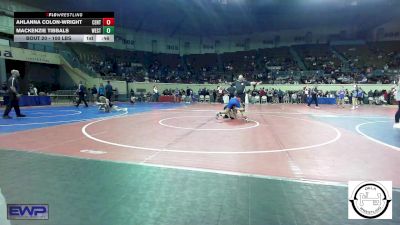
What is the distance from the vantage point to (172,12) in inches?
1684

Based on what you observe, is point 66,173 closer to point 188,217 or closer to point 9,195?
point 9,195

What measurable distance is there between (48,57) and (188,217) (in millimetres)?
34550

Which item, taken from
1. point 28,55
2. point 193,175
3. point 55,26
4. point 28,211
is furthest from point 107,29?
point 28,55

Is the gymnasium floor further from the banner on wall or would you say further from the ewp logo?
the banner on wall

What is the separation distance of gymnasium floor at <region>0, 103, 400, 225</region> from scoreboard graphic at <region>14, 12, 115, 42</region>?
15.2 feet

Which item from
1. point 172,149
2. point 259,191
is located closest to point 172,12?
point 172,149

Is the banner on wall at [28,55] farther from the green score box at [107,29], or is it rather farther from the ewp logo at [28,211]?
the ewp logo at [28,211]

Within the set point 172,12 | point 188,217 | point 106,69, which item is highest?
point 172,12

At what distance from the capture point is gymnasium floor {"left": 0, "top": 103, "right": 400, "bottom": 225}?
3.59m

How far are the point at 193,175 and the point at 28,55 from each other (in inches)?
1246

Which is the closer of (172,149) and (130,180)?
(130,180)

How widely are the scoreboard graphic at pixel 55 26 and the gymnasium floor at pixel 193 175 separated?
464 centimetres

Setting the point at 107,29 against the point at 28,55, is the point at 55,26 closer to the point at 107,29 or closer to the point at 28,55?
the point at 107,29

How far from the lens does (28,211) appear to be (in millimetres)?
3617
